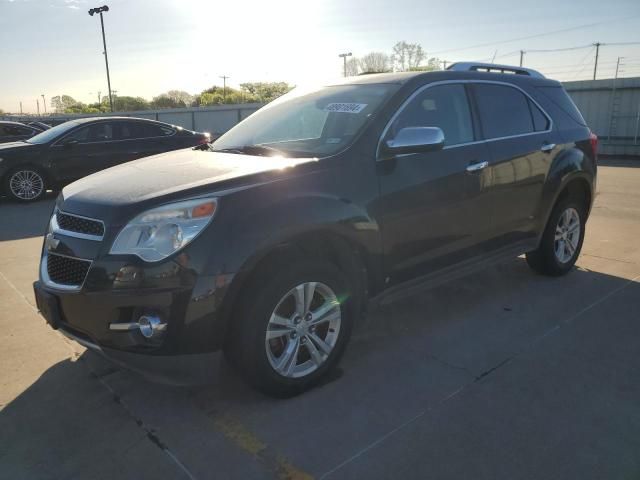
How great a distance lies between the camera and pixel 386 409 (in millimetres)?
2834

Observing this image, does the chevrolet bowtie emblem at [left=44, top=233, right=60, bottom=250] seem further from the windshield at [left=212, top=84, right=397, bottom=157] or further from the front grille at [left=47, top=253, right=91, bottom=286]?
the windshield at [left=212, top=84, right=397, bottom=157]

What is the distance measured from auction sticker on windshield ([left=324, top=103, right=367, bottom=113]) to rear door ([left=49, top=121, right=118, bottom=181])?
7.81 metres

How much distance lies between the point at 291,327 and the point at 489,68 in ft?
9.88

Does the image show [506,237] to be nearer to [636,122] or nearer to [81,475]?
[81,475]

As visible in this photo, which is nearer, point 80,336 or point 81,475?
point 81,475

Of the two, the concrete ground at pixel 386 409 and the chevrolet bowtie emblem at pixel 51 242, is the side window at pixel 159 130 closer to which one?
the concrete ground at pixel 386 409

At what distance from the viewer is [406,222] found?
10.9ft

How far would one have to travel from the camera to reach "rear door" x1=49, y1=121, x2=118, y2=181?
988 centimetres

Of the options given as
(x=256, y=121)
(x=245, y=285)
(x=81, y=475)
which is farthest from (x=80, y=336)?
(x=256, y=121)

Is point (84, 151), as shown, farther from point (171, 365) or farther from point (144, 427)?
point (171, 365)

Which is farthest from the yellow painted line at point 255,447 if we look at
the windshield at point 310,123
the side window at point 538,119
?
the side window at point 538,119

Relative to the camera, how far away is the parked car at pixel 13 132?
13375mm

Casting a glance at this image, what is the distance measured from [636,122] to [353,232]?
60.7 ft

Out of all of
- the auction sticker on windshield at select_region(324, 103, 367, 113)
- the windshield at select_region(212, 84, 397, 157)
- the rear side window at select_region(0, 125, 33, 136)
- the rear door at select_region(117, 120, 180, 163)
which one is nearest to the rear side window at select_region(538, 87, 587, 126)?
the windshield at select_region(212, 84, 397, 157)
